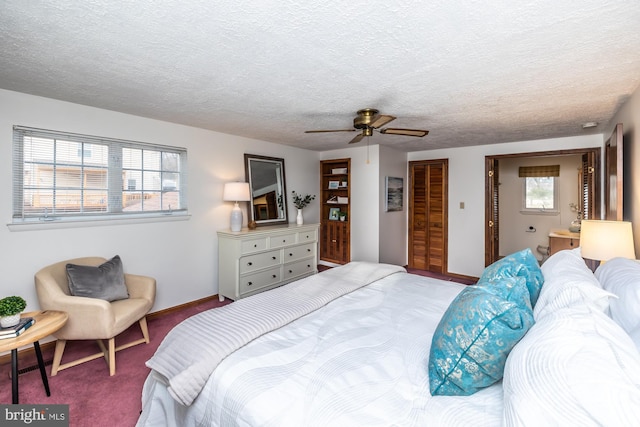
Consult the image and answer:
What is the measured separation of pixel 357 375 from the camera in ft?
4.03

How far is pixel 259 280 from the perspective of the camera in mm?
3902

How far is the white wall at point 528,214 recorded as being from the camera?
549cm

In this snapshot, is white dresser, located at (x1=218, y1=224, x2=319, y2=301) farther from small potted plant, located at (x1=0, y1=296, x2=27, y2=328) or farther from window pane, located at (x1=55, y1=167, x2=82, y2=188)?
small potted plant, located at (x1=0, y1=296, x2=27, y2=328)

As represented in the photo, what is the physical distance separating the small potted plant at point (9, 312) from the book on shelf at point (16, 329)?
0.10 feet

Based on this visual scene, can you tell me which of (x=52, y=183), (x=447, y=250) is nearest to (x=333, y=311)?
(x=52, y=183)

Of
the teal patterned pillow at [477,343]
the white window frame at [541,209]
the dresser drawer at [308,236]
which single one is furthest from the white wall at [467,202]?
the teal patterned pillow at [477,343]

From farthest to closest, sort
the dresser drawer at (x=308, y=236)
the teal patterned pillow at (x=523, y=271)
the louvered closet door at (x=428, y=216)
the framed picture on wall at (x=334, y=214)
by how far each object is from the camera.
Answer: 1. the framed picture on wall at (x=334, y=214)
2. the louvered closet door at (x=428, y=216)
3. the dresser drawer at (x=308, y=236)
4. the teal patterned pillow at (x=523, y=271)

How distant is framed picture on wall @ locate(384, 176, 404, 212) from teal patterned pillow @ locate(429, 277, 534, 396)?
3.84 m

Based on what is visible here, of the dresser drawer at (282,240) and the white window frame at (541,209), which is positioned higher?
the white window frame at (541,209)

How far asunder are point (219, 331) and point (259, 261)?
2.37 metres

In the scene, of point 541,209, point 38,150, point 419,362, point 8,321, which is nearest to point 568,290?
point 419,362

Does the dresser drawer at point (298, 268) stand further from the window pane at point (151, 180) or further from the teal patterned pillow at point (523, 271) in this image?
the teal patterned pillow at point (523, 271)

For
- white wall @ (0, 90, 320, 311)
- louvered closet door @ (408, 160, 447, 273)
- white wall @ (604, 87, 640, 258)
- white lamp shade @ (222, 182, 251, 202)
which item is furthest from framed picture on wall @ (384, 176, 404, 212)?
white wall @ (604, 87, 640, 258)

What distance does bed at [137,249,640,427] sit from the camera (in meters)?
0.73
